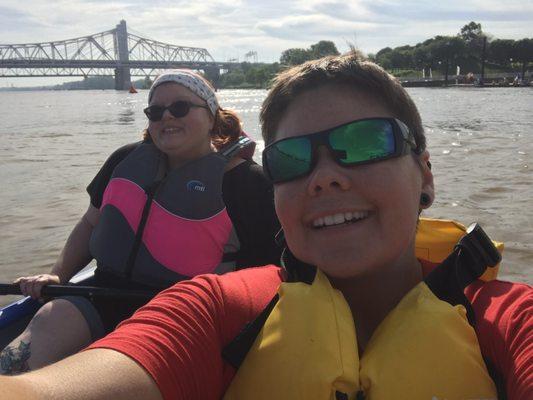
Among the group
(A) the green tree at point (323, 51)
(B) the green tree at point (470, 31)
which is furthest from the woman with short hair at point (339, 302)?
(B) the green tree at point (470, 31)

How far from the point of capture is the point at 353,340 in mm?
1427

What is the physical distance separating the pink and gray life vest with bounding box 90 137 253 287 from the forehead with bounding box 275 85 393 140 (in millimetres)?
1542

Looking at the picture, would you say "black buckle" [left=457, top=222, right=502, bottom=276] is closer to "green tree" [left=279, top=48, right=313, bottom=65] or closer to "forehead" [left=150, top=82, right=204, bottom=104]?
"green tree" [left=279, top=48, right=313, bottom=65]

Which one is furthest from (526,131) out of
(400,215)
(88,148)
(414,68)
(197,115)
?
(414,68)

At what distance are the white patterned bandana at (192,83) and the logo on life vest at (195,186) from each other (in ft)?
1.86

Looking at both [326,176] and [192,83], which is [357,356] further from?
[192,83]

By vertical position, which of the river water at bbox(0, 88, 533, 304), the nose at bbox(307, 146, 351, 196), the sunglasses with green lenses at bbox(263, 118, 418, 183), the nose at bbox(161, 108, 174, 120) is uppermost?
the nose at bbox(161, 108, 174, 120)

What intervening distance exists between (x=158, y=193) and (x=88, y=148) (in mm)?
12190

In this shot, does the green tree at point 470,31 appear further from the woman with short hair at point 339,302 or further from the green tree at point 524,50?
the woman with short hair at point 339,302

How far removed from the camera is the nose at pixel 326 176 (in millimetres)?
1511

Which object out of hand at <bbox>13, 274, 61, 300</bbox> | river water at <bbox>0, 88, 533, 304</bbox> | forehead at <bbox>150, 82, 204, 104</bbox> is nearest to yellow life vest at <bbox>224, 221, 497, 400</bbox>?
river water at <bbox>0, 88, 533, 304</bbox>

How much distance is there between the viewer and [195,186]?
317 centimetres

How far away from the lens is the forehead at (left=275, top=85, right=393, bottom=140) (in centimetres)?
158

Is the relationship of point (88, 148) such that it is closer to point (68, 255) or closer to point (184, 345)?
point (68, 255)
